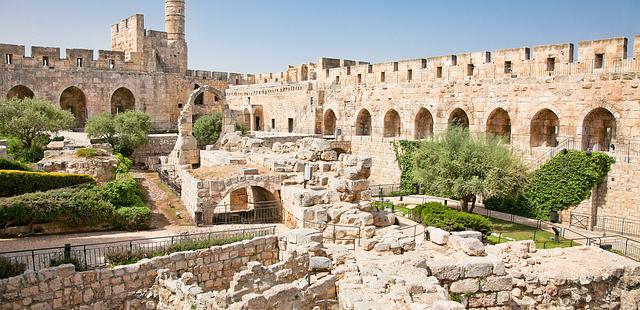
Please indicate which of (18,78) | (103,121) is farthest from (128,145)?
(18,78)

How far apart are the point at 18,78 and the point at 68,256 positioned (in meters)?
25.8

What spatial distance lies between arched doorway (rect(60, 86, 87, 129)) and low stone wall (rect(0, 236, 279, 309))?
27.6m

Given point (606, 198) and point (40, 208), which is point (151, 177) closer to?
point (40, 208)

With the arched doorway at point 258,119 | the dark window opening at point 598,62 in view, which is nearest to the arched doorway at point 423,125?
the dark window opening at point 598,62

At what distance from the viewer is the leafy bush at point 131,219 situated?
13.8m

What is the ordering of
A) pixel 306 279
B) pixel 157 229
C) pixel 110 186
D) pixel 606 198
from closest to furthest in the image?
pixel 306 279 < pixel 157 229 < pixel 110 186 < pixel 606 198

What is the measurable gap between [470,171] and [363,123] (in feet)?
46.0

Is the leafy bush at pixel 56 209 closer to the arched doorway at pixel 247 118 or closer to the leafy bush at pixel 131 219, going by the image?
Result: the leafy bush at pixel 131 219

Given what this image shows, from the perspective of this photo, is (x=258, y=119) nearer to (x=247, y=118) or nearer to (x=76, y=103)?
(x=247, y=118)

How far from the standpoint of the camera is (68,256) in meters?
9.66

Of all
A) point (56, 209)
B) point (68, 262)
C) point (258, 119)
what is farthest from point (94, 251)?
point (258, 119)

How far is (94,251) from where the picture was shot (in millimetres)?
10562

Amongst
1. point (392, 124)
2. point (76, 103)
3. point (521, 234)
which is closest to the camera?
point (521, 234)

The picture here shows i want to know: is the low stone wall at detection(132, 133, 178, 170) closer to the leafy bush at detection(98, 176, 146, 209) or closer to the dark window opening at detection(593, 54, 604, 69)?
the leafy bush at detection(98, 176, 146, 209)
